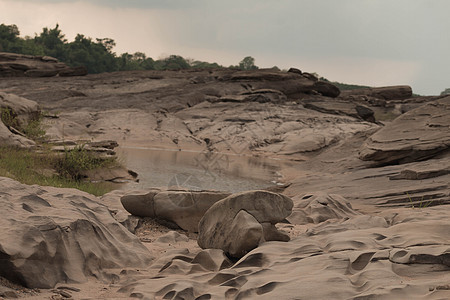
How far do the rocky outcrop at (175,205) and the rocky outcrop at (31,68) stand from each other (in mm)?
29846

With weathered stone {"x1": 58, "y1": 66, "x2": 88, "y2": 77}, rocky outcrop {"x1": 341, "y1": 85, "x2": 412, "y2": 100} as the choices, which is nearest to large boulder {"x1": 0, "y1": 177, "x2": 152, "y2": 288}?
weathered stone {"x1": 58, "y1": 66, "x2": 88, "y2": 77}

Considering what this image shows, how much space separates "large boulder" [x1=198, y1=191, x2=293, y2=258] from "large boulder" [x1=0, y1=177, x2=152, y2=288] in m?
0.70

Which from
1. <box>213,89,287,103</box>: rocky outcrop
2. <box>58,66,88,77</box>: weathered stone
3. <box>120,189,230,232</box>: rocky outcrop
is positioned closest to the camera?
<box>120,189,230,232</box>: rocky outcrop

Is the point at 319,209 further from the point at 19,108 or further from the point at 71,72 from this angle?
the point at 71,72

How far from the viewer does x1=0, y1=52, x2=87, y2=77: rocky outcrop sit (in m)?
33.9

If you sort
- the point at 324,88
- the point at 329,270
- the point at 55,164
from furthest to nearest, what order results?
the point at 324,88 → the point at 55,164 → the point at 329,270

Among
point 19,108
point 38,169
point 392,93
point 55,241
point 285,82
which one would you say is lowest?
point 38,169

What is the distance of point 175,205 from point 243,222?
2.00 m

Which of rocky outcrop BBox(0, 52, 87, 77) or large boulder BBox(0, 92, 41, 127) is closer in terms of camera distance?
large boulder BBox(0, 92, 41, 127)

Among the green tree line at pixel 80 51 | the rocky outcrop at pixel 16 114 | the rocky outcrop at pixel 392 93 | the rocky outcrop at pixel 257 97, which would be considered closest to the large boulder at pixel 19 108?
the rocky outcrop at pixel 16 114

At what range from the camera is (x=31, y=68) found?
34.7 m

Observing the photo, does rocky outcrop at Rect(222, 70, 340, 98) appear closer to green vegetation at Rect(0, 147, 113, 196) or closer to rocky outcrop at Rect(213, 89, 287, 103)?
rocky outcrop at Rect(213, 89, 287, 103)

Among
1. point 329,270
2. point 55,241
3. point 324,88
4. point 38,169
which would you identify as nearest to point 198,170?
point 38,169

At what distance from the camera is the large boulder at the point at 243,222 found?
445 centimetres
